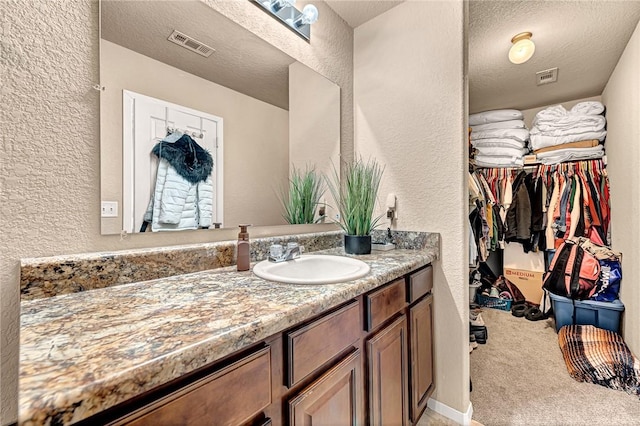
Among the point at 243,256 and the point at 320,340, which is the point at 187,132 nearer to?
the point at 243,256

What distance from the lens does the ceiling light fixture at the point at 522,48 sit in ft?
6.27

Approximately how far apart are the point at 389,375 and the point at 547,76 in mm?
2965

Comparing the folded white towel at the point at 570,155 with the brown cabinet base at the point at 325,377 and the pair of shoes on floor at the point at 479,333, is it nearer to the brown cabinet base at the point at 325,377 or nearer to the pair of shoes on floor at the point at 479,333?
the pair of shoes on floor at the point at 479,333

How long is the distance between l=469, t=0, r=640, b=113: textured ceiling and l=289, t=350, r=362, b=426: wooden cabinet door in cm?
209

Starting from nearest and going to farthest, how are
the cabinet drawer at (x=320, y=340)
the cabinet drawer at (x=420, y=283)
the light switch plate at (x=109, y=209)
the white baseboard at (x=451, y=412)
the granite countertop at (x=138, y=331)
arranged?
1. the granite countertop at (x=138, y=331)
2. the cabinet drawer at (x=320, y=340)
3. the light switch plate at (x=109, y=209)
4. the cabinet drawer at (x=420, y=283)
5. the white baseboard at (x=451, y=412)

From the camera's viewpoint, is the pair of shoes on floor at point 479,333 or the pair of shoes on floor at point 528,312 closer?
the pair of shoes on floor at point 479,333

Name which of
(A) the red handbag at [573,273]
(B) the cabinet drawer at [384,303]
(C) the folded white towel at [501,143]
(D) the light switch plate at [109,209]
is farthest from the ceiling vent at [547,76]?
(D) the light switch plate at [109,209]

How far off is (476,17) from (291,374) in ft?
7.45

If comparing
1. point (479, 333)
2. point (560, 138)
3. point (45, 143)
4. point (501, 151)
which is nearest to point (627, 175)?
point (560, 138)

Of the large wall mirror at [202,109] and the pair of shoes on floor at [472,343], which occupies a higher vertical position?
the large wall mirror at [202,109]

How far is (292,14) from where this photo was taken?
1477 mm

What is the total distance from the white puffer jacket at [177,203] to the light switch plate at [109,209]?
93 millimetres

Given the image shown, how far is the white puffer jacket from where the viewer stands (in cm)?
103

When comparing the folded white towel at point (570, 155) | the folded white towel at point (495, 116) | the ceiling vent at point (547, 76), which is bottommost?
the folded white towel at point (570, 155)
